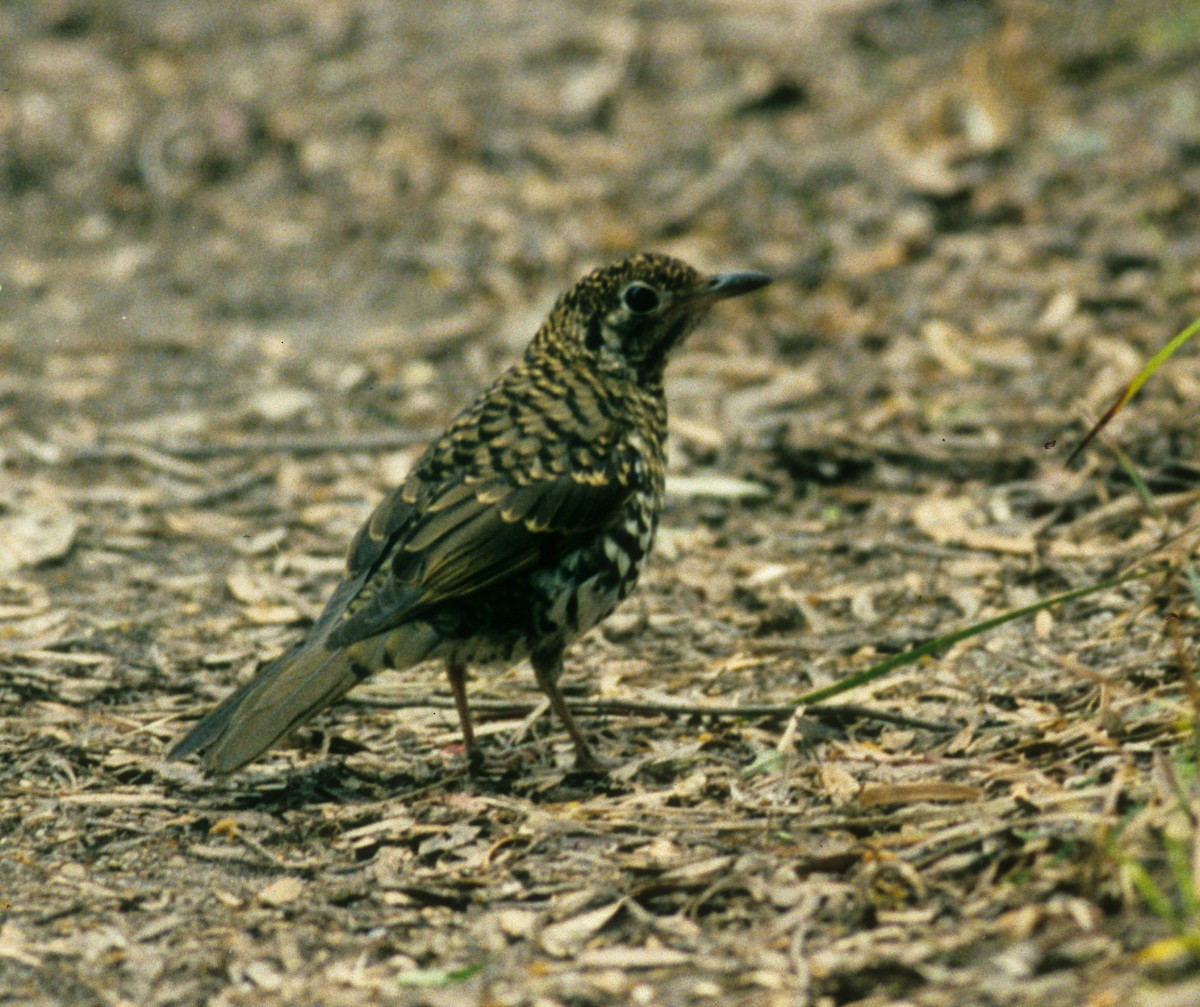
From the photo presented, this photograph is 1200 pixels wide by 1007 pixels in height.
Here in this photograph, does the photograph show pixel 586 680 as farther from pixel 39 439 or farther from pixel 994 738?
pixel 39 439

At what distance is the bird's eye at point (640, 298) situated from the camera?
17.1ft

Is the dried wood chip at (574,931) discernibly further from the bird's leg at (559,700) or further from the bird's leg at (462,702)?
the bird's leg at (462,702)

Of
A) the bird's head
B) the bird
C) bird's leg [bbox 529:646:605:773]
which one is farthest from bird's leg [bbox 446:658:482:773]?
the bird's head

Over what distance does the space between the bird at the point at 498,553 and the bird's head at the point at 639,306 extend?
1 cm

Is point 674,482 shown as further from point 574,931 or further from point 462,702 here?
point 574,931

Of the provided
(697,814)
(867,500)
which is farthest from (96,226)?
(697,814)

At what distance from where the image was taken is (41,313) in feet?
29.1

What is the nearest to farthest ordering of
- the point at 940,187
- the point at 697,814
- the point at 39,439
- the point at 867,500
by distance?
1. the point at 697,814
2. the point at 867,500
3. the point at 39,439
4. the point at 940,187

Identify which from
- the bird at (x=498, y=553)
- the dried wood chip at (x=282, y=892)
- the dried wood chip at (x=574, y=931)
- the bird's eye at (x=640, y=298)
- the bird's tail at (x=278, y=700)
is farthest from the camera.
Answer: the bird's eye at (x=640, y=298)

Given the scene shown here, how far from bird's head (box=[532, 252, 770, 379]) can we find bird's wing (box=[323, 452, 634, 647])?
540 millimetres

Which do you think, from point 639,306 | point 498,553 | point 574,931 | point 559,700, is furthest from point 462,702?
point 639,306

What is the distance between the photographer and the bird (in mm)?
4344

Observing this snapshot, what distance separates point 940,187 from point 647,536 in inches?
172

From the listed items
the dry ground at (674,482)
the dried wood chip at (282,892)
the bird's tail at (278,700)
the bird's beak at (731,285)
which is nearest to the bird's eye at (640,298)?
the bird's beak at (731,285)
